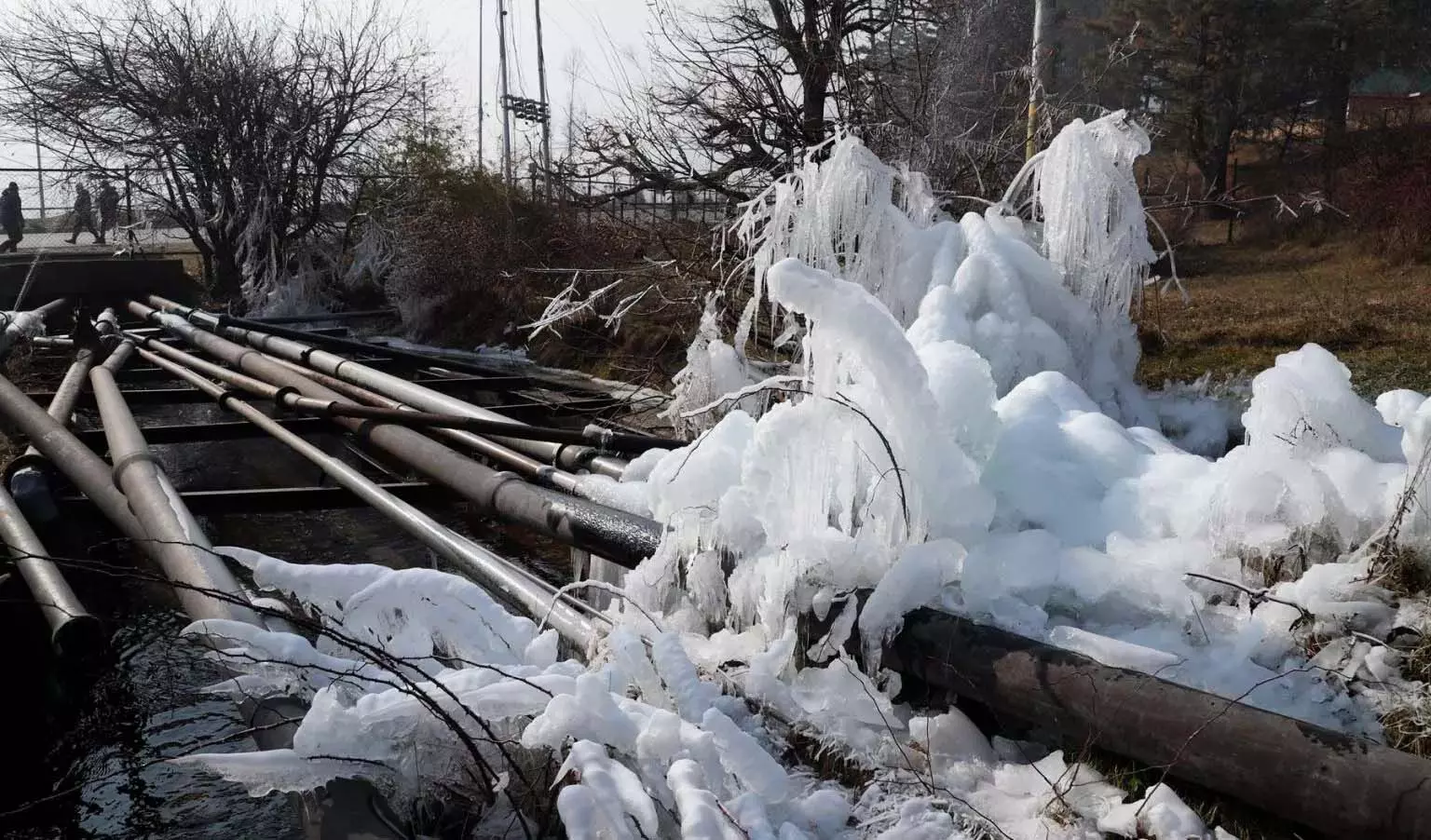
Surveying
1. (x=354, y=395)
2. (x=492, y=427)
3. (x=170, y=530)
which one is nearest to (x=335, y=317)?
(x=354, y=395)

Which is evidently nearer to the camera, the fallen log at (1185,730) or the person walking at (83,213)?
the fallen log at (1185,730)

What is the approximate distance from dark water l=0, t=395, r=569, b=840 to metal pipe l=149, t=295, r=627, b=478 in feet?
2.55

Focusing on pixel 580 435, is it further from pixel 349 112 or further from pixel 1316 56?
pixel 1316 56

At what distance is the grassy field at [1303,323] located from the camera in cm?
738

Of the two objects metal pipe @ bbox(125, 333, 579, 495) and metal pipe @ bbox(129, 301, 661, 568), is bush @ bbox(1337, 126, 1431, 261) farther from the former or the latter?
metal pipe @ bbox(129, 301, 661, 568)

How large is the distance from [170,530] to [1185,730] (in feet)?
13.4

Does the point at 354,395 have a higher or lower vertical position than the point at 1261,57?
lower

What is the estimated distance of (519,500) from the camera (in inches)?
190

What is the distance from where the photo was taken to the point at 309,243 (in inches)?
794

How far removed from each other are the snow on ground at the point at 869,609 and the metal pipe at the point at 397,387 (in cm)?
159

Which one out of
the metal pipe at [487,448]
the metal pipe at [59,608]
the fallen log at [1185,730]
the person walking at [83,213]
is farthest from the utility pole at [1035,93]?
the person walking at [83,213]

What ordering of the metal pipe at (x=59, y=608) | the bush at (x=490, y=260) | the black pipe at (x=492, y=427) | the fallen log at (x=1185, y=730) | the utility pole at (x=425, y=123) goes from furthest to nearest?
the utility pole at (x=425, y=123)
the bush at (x=490, y=260)
the black pipe at (x=492, y=427)
the metal pipe at (x=59, y=608)
the fallen log at (x=1185, y=730)

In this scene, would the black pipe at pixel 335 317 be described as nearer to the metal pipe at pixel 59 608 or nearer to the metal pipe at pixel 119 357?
the metal pipe at pixel 119 357

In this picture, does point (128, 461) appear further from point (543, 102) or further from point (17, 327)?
point (543, 102)
